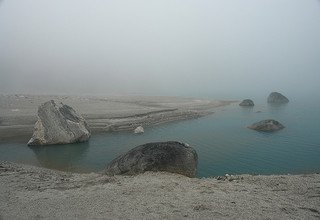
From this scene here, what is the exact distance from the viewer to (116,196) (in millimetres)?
16000

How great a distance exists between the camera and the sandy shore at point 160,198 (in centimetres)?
1367

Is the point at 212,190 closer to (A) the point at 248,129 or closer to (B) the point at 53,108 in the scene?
(B) the point at 53,108

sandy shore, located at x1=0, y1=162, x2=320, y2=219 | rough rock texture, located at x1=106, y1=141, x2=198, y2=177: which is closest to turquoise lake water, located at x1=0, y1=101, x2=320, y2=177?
rough rock texture, located at x1=106, y1=141, x2=198, y2=177

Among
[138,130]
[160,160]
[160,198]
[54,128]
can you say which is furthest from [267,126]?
[160,198]

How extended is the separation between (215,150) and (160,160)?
17281 mm

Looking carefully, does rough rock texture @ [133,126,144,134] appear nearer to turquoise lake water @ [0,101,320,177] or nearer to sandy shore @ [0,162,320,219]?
turquoise lake water @ [0,101,320,177]

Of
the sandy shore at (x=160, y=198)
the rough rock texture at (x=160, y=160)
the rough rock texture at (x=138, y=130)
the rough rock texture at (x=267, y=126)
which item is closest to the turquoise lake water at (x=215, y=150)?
the rough rock texture at (x=138, y=130)

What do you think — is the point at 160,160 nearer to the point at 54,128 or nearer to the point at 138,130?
the point at 54,128

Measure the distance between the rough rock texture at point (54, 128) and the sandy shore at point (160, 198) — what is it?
1862 centimetres

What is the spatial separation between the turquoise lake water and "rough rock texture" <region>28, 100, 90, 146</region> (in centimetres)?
101

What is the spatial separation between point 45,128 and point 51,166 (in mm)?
8924

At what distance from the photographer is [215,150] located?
123ft

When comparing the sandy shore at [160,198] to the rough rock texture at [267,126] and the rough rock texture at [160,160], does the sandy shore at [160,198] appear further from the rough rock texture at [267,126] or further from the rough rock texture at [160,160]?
the rough rock texture at [267,126]

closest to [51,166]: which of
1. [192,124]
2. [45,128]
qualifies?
[45,128]
